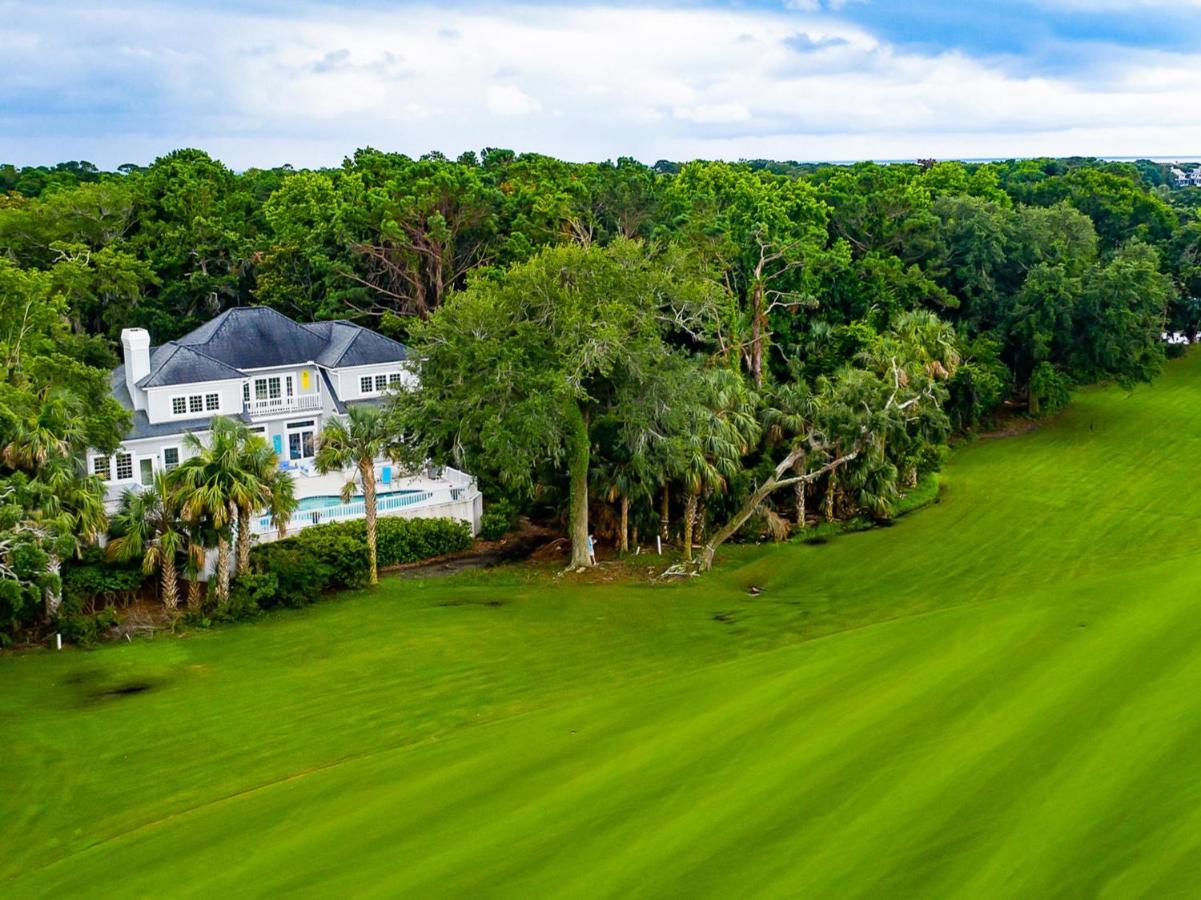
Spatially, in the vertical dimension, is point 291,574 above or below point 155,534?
below

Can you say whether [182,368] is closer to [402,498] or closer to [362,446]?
[402,498]

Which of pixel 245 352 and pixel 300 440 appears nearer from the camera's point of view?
pixel 245 352

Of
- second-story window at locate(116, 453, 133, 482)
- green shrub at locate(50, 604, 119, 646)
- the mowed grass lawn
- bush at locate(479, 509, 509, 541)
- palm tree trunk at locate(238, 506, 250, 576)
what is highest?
second-story window at locate(116, 453, 133, 482)

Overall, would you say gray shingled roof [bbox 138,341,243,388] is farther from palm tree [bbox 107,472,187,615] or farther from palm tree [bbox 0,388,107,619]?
palm tree [bbox 107,472,187,615]

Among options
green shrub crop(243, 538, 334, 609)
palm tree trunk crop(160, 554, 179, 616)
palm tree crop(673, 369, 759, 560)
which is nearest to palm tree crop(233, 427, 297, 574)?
green shrub crop(243, 538, 334, 609)

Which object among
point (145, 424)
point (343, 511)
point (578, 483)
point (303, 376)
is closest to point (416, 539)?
point (343, 511)
